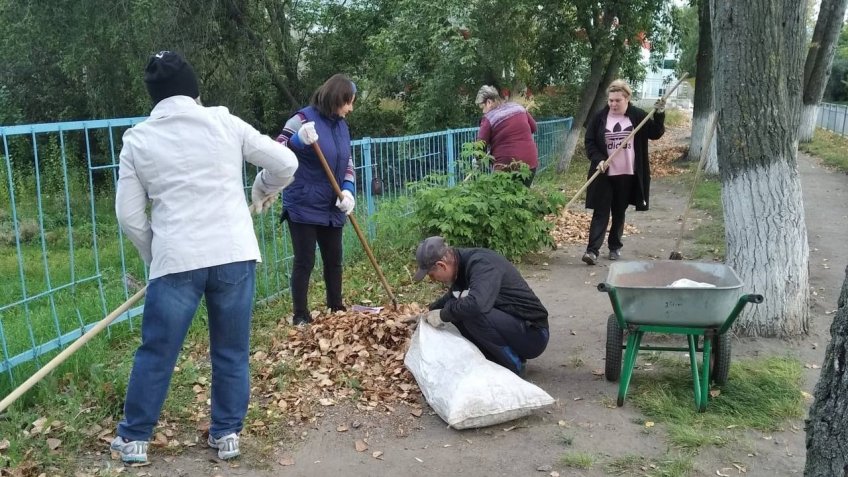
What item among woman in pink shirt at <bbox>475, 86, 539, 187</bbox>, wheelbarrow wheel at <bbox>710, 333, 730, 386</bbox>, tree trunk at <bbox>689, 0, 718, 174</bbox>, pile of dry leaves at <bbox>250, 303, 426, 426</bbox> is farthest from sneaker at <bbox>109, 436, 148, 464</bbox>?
tree trunk at <bbox>689, 0, 718, 174</bbox>

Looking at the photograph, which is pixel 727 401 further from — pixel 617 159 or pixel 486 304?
pixel 617 159

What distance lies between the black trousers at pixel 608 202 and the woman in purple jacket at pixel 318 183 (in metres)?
2.90

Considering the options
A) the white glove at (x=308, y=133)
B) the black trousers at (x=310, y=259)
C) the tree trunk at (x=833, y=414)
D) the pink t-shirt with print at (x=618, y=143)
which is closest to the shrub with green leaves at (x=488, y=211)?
the pink t-shirt with print at (x=618, y=143)

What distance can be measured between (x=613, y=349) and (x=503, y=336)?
0.65 metres

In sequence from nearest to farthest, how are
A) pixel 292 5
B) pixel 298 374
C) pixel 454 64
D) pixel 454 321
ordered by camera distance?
1. pixel 454 321
2. pixel 298 374
3. pixel 454 64
4. pixel 292 5

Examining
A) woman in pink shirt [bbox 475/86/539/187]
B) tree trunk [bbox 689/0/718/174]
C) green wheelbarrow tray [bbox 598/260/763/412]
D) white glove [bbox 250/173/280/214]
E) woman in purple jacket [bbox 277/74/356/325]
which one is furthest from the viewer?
tree trunk [bbox 689/0/718/174]

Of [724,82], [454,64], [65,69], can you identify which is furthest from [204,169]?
[65,69]

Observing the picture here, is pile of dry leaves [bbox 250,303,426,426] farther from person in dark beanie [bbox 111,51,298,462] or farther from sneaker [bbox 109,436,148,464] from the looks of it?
person in dark beanie [bbox 111,51,298,462]

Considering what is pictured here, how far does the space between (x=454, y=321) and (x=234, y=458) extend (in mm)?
1355

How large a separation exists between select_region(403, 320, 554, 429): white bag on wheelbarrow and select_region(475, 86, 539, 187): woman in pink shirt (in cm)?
355

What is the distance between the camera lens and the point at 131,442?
3260mm

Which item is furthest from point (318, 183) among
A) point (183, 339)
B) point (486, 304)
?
point (183, 339)

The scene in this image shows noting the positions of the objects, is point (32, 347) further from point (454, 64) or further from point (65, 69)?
point (65, 69)

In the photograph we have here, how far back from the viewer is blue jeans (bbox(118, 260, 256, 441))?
3.07 metres
